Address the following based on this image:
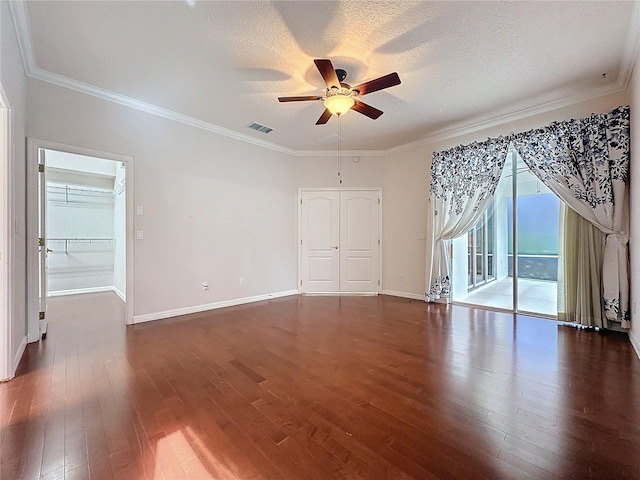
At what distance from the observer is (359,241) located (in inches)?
241

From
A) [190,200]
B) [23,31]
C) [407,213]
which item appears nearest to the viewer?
[23,31]

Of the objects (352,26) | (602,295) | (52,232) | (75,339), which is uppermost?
(352,26)

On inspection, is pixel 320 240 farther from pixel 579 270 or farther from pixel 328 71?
pixel 579 270

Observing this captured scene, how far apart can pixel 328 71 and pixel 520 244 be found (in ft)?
12.7

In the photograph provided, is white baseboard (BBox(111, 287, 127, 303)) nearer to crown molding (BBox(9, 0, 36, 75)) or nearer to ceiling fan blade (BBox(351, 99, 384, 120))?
crown molding (BBox(9, 0, 36, 75))

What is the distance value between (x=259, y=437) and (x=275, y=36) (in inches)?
126

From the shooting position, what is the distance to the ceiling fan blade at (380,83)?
2621 mm

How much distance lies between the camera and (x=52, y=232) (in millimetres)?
6227

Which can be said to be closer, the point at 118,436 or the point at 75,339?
the point at 118,436

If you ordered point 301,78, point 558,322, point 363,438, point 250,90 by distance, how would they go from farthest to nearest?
point 558,322 < point 250,90 < point 301,78 < point 363,438

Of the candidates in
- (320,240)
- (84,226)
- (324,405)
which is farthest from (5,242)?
(84,226)

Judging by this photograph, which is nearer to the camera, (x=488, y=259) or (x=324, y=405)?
(x=324, y=405)

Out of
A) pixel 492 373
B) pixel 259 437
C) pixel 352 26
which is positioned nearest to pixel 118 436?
pixel 259 437

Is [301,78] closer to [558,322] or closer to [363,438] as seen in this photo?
[363,438]
